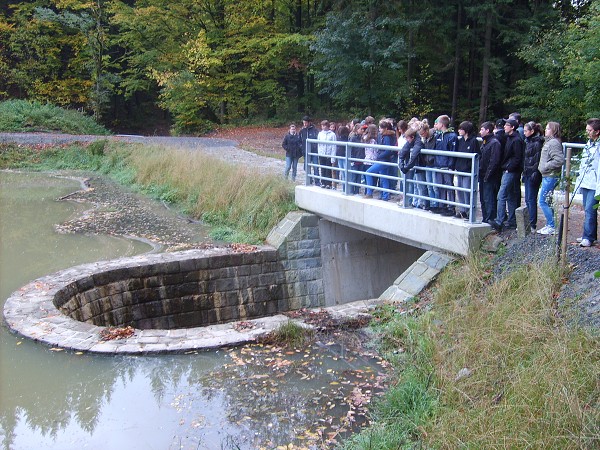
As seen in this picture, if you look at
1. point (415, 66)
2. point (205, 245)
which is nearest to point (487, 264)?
point (205, 245)

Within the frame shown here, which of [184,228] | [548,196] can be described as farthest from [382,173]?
[184,228]

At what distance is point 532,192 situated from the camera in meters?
9.11

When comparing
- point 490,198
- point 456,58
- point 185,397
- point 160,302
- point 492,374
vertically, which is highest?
point 456,58

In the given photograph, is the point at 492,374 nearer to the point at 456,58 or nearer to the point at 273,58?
the point at 456,58

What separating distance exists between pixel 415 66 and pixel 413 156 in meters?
25.7

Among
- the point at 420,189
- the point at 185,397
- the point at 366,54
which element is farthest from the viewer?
the point at 366,54

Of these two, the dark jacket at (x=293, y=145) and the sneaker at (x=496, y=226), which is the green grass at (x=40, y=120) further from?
the sneaker at (x=496, y=226)

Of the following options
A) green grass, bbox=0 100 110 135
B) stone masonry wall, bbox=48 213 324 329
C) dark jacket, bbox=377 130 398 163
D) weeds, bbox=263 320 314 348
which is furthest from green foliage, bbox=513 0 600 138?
green grass, bbox=0 100 110 135

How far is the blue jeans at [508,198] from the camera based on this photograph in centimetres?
920

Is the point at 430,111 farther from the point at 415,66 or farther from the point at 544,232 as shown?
the point at 544,232

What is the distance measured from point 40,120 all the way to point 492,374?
31189mm

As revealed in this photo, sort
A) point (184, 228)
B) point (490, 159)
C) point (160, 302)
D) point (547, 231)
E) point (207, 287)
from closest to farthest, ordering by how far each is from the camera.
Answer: point (547, 231), point (490, 159), point (160, 302), point (207, 287), point (184, 228)

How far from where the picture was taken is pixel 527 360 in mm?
5852

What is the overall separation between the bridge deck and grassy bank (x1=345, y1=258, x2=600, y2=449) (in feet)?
3.40
